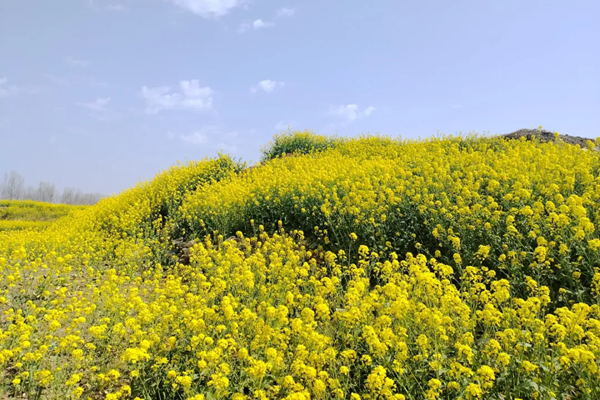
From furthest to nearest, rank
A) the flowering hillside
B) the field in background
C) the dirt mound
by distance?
1. the field in background
2. the dirt mound
3. the flowering hillside

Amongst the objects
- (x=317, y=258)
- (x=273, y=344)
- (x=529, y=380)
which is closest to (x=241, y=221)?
(x=317, y=258)

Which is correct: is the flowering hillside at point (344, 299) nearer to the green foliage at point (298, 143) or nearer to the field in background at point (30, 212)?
the green foliage at point (298, 143)

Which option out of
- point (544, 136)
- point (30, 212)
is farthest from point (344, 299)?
point (30, 212)

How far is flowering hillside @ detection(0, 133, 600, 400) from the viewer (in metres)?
3.09

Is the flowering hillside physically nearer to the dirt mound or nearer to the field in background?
the dirt mound

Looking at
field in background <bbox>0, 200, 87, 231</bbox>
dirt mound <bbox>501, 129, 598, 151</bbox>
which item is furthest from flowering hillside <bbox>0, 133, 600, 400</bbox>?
field in background <bbox>0, 200, 87, 231</bbox>

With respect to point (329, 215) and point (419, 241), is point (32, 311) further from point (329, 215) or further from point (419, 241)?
point (419, 241)

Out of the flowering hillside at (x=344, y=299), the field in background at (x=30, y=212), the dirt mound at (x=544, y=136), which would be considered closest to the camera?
the flowering hillside at (x=344, y=299)

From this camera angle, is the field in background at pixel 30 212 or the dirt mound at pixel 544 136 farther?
the field in background at pixel 30 212

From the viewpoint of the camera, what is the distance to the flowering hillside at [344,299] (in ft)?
10.1

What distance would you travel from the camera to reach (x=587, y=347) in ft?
9.57

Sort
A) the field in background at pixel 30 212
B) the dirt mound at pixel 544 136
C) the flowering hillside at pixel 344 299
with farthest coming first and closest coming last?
the field in background at pixel 30 212, the dirt mound at pixel 544 136, the flowering hillside at pixel 344 299

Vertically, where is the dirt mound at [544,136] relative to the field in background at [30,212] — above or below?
above

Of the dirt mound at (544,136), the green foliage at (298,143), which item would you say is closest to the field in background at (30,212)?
the green foliage at (298,143)
